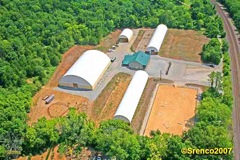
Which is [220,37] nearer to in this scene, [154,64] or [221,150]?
[154,64]

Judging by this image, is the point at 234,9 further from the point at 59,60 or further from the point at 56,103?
the point at 56,103

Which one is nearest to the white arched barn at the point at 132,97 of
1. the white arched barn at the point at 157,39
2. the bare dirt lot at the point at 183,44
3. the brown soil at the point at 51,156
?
the brown soil at the point at 51,156

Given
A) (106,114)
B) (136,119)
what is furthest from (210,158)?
(106,114)

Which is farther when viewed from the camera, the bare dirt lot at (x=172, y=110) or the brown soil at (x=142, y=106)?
the brown soil at (x=142, y=106)

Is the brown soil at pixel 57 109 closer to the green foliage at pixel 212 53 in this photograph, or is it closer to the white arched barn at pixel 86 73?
the white arched barn at pixel 86 73

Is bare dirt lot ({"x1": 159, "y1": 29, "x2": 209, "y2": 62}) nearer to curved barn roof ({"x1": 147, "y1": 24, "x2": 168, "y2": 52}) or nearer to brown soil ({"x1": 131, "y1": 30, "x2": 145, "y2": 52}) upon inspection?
curved barn roof ({"x1": 147, "y1": 24, "x2": 168, "y2": 52})

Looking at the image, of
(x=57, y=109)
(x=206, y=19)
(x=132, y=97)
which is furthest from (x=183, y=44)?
(x=57, y=109)

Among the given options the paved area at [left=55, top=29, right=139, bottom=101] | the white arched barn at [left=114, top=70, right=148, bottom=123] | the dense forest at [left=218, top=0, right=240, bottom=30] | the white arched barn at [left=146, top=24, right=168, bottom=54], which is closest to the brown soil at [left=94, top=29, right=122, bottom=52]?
the paved area at [left=55, top=29, right=139, bottom=101]

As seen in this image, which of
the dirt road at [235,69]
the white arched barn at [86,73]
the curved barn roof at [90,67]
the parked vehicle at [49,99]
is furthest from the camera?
the curved barn roof at [90,67]
